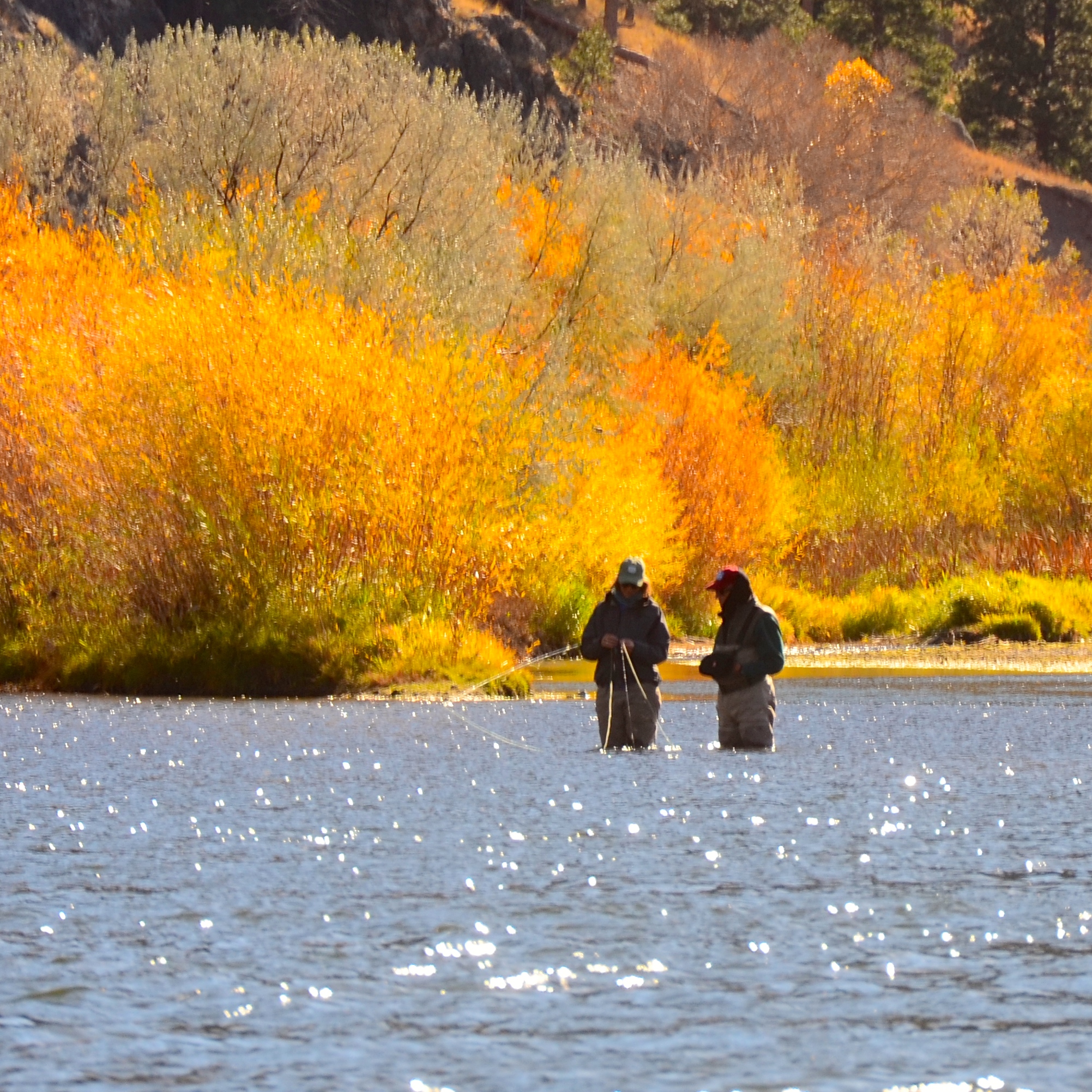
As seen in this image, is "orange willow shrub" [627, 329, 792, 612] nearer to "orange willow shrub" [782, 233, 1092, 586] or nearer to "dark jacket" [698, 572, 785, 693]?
"orange willow shrub" [782, 233, 1092, 586]

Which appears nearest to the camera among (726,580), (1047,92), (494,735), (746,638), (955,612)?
(726,580)

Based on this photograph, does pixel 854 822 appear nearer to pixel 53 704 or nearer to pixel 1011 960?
pixel 1011 960

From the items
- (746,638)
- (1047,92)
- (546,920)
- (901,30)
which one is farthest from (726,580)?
(1047,92)

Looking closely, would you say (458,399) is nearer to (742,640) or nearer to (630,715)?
(630,715)

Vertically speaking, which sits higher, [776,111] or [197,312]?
[776,111]

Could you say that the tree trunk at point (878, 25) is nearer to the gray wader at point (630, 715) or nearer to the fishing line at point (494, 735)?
the fishing line at point (494, 735)

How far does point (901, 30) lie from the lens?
99.7 metres

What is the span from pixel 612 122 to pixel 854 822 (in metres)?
67.6

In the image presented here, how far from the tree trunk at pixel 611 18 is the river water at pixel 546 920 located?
75.6 metres

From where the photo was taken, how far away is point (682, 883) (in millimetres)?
11750

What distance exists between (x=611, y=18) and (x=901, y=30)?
1475 centimetres

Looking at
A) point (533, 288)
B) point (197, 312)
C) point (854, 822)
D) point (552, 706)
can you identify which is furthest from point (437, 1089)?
point (533, 288)

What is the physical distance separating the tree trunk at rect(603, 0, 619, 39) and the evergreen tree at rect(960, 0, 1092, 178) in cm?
1796

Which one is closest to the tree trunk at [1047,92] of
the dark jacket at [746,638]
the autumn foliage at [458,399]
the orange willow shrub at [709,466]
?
the autumn foliage at [458,399]
